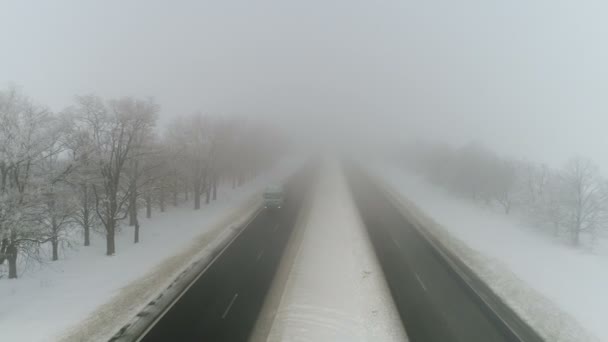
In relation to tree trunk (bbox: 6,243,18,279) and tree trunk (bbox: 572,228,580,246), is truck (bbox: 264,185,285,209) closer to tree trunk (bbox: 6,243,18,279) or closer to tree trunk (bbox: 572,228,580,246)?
tree trunk (bbox: 6,243,18,279)

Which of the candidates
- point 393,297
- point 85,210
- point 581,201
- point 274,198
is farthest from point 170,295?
point 581,201

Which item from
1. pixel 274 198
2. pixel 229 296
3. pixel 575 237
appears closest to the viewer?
pixel 229 296

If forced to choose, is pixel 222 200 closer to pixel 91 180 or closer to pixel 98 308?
pixel 91 180

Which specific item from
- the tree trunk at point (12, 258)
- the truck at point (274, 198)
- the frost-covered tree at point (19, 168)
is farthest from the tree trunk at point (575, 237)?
the tree trunk at point (12, 258)

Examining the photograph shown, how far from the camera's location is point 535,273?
2184 cm

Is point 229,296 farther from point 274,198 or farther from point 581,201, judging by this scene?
point 581,201

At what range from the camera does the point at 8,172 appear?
67.9 ft

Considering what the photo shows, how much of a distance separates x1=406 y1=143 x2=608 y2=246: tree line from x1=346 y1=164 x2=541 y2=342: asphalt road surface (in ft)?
70.2

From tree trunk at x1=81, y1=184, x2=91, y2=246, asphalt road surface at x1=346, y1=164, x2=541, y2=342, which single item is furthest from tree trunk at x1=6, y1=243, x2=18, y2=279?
asphalt road surface at x1=346, y1=164, x2=541, y2=342

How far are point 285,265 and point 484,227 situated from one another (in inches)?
925

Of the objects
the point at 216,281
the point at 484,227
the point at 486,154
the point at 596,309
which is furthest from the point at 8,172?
the point at 486,154

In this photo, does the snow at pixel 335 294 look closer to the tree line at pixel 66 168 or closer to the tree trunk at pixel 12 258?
the tree line at pixel 66 168

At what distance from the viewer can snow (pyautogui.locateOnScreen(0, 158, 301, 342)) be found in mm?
15125

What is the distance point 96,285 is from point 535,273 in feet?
97.8
